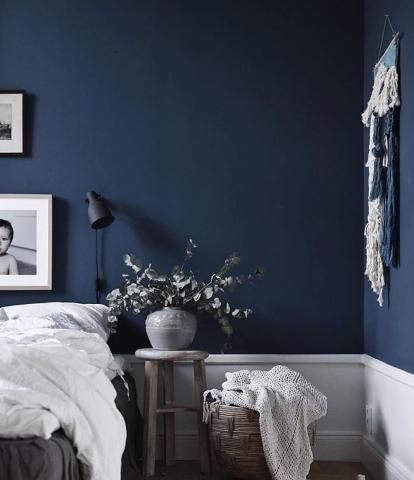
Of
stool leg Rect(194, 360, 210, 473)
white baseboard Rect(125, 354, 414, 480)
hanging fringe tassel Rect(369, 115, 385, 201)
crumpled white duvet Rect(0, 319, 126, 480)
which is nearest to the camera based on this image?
crumpled white duvet Rect(0, 319, 126, 480)

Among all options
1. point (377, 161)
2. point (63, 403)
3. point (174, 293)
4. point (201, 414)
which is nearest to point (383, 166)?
point (377, 161)

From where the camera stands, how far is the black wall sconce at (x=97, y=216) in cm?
413

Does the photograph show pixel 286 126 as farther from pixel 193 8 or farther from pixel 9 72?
pixel 9 72

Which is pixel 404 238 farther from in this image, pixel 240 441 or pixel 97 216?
pixel 97 216

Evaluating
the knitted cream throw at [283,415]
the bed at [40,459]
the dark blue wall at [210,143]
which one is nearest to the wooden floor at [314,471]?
the knitted cream throw at [283,415]

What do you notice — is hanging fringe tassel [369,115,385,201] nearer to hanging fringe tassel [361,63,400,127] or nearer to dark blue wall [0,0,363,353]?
hanging fringe tassel [361,63,400,127]

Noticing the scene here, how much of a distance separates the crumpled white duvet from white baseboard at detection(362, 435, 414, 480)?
1.41m

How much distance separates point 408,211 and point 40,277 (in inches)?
77.9

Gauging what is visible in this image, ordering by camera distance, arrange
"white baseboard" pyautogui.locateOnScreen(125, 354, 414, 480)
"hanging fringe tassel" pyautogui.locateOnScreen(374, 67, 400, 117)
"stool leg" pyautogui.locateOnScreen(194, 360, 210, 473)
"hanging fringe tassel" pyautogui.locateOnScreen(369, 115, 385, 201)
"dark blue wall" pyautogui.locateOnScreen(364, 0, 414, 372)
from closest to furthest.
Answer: "dark blue wall" pyautogui.locateOnScreen(364, 0, 414, 372), "hanging fringe tassel" pyautogui.locateOnScreen(374, 67, 400, 117), "hanging fringe tassel" pyautogui.locateOnScreen(369, 115, 385, 201), "stool leg" pyautogui.locateOnScreen(194, 360, 210, 473), "white baseboard" pyautogui.locateOnScreen(125, 354, 414, 480)

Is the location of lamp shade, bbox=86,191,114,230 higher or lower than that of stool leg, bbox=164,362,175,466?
higher

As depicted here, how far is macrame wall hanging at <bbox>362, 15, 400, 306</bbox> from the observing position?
11.9 ft

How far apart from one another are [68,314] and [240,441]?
105cm

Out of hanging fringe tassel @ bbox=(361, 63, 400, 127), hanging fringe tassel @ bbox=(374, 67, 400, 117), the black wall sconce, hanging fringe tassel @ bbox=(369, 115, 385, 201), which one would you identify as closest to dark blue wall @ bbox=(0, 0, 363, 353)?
the black wall sconce

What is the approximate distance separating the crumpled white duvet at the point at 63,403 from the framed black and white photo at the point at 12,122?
1.70 meters
